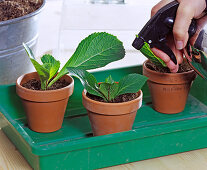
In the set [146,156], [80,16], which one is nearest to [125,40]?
[80,16]

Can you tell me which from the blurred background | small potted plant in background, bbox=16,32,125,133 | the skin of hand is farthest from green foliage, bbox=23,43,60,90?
the blurred background

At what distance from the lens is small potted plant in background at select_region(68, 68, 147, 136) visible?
0.75 meters

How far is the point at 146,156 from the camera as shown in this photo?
29.8 inches

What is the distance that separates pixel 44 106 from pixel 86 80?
104 mm

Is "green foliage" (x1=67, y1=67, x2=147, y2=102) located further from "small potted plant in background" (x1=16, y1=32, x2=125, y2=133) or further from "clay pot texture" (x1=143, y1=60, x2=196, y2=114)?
"clay pot texture" (x1=143, y1=60, x2=196, y2=114)

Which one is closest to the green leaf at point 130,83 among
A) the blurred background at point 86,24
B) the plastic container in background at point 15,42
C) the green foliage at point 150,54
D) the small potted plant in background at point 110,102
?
the small potted plant in background at point 110,102

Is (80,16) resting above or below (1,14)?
below

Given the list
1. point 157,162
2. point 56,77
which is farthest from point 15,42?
point 157,162

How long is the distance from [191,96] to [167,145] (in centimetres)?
29

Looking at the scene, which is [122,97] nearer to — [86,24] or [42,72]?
[42,72]

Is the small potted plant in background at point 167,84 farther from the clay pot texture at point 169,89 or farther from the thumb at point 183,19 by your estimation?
the thumb at point 183,19

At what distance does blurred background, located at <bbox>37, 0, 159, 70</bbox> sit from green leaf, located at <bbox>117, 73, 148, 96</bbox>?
1.73 feet

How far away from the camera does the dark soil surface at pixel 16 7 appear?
39.6 inches

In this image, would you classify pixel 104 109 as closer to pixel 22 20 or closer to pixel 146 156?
pixel 146 156
